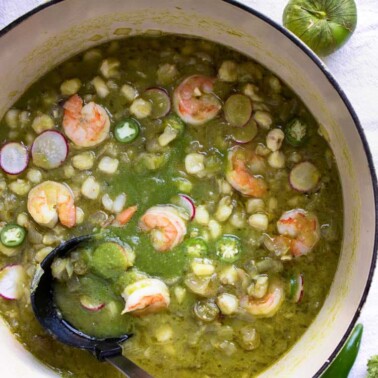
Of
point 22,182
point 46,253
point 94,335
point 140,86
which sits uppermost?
point 140,86

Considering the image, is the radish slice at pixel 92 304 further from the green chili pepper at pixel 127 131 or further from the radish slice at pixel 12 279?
the green chili pepper at pixel 127 131

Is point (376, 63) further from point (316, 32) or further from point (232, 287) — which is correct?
point (232, 287)

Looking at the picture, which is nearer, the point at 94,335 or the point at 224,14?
the point at 224,14

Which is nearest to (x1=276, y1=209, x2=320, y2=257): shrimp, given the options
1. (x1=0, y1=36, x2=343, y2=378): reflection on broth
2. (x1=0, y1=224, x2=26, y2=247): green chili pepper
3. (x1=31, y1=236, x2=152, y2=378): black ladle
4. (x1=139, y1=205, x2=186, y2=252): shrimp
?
(x1=0, y1=36, x2=343, y2=378): reflection on broth

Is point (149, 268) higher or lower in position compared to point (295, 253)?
lower

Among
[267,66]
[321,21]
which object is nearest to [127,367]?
[267,66]

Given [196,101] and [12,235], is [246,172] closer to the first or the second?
[196,101]

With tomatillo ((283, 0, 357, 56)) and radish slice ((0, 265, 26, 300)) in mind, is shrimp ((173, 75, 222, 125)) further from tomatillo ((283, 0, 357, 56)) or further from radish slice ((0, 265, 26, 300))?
radish slice ((0, 265, 26, 300))

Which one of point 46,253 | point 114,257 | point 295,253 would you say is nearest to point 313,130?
point 295,253
